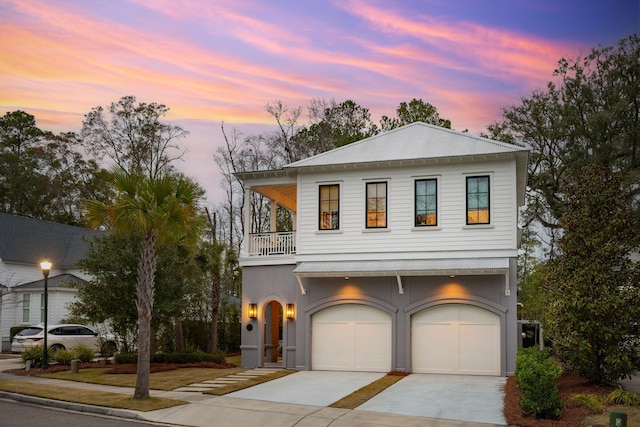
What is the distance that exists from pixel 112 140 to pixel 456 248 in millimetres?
31443

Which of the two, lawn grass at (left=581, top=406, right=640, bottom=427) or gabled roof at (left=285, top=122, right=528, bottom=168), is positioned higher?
gabled roof at (left=285, top=122, right=528, bottom=168)

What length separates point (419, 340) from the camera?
23078 mm

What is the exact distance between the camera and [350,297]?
23844mm

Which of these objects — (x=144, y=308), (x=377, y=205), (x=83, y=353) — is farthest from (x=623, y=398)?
(x=83, y=353)

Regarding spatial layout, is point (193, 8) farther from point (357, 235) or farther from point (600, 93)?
point (600, 93)

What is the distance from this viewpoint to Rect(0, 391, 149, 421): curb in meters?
15.9

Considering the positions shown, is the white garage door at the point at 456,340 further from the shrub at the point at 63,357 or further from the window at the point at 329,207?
the shrub at the point at 63,357

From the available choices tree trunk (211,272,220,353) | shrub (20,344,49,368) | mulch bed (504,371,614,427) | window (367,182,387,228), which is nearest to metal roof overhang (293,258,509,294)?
window (367,182,387,228)

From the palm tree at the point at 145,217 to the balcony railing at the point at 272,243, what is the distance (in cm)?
786

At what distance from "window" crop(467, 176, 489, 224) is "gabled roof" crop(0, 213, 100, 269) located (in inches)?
951

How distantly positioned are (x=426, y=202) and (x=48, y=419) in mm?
13386

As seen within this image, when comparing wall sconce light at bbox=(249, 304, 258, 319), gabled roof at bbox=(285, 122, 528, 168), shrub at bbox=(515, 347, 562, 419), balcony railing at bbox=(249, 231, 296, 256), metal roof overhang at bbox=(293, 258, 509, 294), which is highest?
gabled roof at bbox=(285, 122, 528, 168)

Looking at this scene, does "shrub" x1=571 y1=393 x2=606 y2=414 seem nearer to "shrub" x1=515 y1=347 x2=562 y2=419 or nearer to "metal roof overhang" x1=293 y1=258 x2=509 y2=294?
"shrub" x1=515 y1=347 x2=562 y2=419

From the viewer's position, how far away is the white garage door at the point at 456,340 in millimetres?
22250
